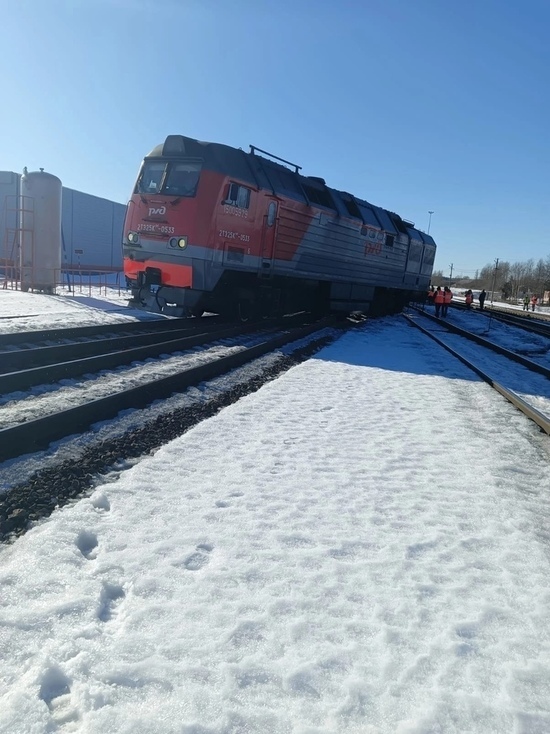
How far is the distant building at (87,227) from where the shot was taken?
95.7 feet

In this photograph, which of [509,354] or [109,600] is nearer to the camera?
[109,600]

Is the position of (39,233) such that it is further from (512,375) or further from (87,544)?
(87,544)

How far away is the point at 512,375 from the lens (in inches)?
409

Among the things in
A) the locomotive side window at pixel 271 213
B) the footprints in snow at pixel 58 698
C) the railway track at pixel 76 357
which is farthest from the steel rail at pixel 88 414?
the locomotive side window at pixel 271 213

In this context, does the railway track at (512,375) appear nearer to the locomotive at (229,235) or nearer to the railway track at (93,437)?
the railway track at (93,437)

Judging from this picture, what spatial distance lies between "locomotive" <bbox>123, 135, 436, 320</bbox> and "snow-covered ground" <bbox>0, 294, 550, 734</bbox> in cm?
753

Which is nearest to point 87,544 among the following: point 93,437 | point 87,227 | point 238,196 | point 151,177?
point 93,437

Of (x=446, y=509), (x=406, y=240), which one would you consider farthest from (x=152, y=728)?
(x=406, y=240)

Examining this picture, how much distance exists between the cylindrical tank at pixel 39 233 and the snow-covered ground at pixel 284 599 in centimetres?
1713

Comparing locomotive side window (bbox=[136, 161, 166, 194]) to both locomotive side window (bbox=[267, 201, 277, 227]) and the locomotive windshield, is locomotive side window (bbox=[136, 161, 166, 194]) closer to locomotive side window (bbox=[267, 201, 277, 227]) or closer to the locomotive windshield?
the locomotive windshield

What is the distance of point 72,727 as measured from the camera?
1751 millimetres

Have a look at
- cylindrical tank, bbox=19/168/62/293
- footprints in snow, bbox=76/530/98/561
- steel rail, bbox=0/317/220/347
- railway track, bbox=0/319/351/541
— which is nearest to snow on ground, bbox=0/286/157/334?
Result: steel rail, bbox=0/317/220/347

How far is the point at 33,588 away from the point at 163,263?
9.78 m

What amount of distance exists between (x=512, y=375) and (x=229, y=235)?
6.62 metres
